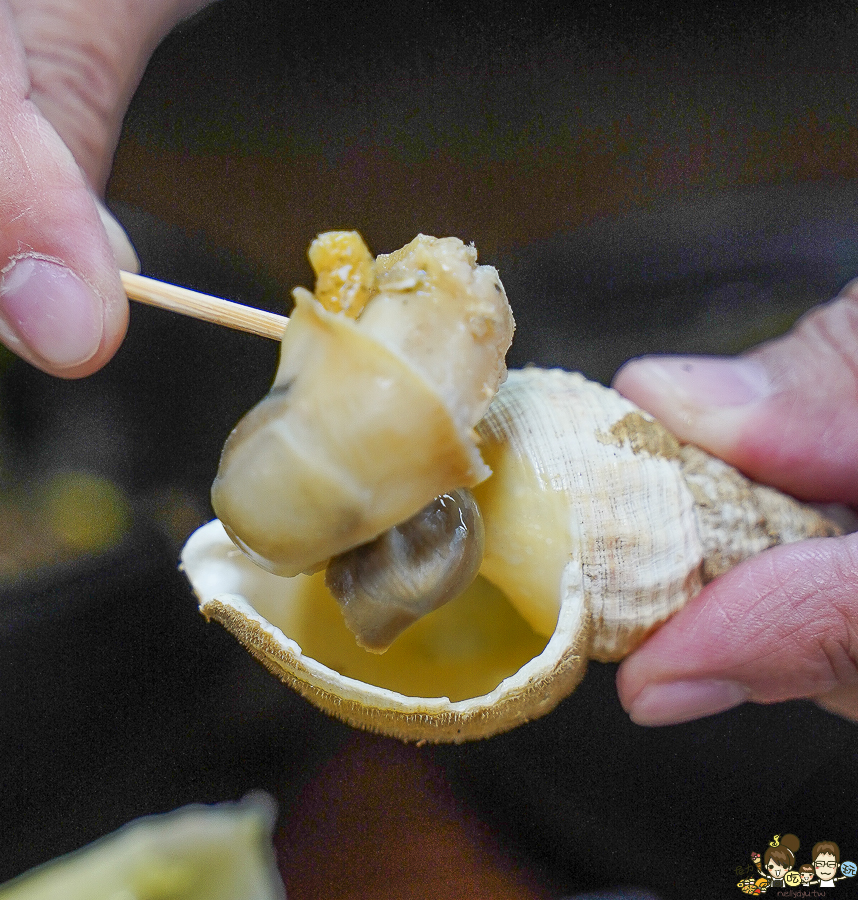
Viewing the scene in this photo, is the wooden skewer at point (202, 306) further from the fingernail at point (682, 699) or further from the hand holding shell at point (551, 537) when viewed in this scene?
the fingernail at point (682, 699)

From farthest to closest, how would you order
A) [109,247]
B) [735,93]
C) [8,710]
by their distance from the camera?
[735,93] < [8,710] < [109,247]

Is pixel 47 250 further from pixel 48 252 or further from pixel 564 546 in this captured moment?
pixel 564 546

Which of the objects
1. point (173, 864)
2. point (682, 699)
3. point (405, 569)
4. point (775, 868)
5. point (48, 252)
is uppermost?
point (48, 252)

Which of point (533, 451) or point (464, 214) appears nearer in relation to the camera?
point (533, 451)

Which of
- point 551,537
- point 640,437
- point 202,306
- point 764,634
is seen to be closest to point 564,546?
point 551,537

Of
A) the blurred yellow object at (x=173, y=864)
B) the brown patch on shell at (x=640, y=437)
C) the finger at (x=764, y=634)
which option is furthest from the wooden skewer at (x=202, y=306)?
the blurred yellow object at (x=173, y=864)

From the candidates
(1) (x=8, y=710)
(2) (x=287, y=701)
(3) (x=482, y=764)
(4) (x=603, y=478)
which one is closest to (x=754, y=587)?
(4) (x=603, y=478)

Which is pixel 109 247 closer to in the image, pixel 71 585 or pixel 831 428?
pixel 71 585
